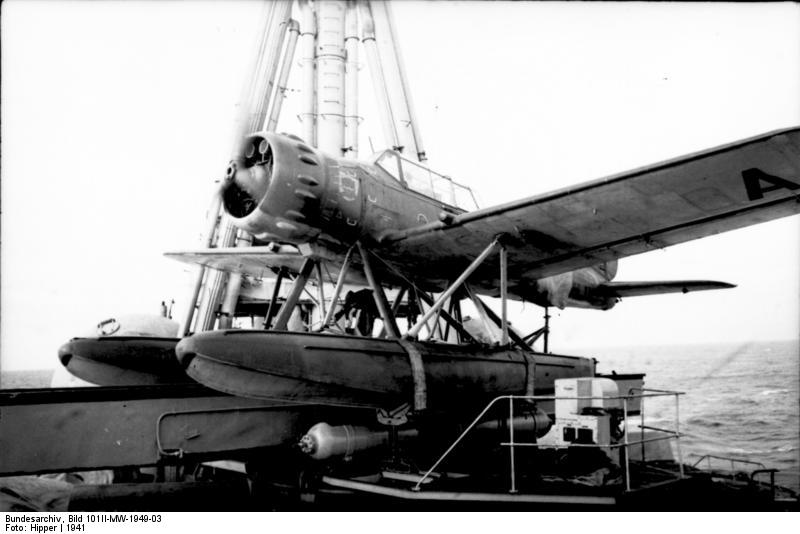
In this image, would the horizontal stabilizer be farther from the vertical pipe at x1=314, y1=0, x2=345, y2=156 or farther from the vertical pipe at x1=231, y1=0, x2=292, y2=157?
the vertical pipe at x1=231, y1=0, x2=292, y2=157

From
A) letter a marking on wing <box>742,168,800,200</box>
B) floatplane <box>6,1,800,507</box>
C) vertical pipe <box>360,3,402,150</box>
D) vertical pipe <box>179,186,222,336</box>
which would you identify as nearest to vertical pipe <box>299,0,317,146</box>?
vertical pipe <box>360,3,402,150</box>

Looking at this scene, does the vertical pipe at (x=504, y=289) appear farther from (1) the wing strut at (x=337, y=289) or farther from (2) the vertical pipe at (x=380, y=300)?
(1) the wing strut at (x=337, y=289)

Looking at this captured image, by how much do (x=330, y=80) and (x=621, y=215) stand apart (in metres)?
14.0

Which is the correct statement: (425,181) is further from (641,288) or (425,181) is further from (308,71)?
(308,71)

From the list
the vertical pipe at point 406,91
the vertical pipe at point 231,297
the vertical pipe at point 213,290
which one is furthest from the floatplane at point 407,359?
the vertical pipe at point 406,91

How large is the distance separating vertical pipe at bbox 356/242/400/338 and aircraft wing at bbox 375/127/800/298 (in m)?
0.36

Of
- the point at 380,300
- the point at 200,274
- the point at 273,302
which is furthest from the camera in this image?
the point at 200,274

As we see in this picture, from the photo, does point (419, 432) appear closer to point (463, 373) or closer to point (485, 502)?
point (463, 373)

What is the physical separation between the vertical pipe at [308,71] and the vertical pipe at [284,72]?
16.6 inches

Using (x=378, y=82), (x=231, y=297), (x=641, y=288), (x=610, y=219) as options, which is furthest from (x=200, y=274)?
(x=610, y=219)

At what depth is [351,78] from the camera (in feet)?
71.8

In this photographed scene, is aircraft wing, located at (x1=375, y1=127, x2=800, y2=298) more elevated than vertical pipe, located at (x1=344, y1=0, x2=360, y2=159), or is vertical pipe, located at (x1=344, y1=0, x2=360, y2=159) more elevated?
vertical pipe, located at (x1=344, y1=0, x2=360, y2=159)

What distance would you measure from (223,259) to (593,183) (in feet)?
26.8

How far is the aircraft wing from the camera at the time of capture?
7.39 metres
